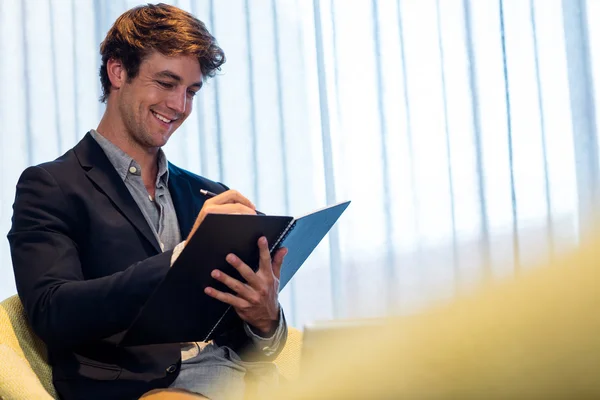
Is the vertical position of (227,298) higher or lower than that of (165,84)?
lower

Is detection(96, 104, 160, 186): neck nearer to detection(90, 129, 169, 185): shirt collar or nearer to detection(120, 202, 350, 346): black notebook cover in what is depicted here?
detection(90, 129, 169, 185): shirt collar

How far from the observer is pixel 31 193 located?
132 cm

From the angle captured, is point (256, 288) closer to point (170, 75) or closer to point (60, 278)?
point (60, 278)

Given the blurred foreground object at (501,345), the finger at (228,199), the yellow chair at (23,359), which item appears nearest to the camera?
the blurred foreground object at (501,345)

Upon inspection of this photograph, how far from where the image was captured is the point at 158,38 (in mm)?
1587

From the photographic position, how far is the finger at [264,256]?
3.88 feet

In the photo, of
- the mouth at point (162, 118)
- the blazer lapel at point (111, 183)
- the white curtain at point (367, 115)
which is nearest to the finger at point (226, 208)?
the blazer lapel at point (111, 183)

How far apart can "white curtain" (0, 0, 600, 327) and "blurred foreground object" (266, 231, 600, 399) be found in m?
2.41

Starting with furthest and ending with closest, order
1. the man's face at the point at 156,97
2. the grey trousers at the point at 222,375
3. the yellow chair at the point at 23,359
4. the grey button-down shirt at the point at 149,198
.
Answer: the man's face at the point at 156,97, the grey button-down shirt at the point at 149,198, the grey trousers at the point at 222,375, the yellow chair at the point at 23,359

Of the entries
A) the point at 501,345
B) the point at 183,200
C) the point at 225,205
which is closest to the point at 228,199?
the point at 225,205

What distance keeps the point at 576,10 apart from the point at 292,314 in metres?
1.52

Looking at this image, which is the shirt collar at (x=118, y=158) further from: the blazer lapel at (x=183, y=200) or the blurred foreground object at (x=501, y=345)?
the blurred foreground object at (x=501, y=345)

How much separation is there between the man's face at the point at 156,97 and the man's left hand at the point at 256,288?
0.44 metres

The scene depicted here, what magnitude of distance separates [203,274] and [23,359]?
0.31 m
